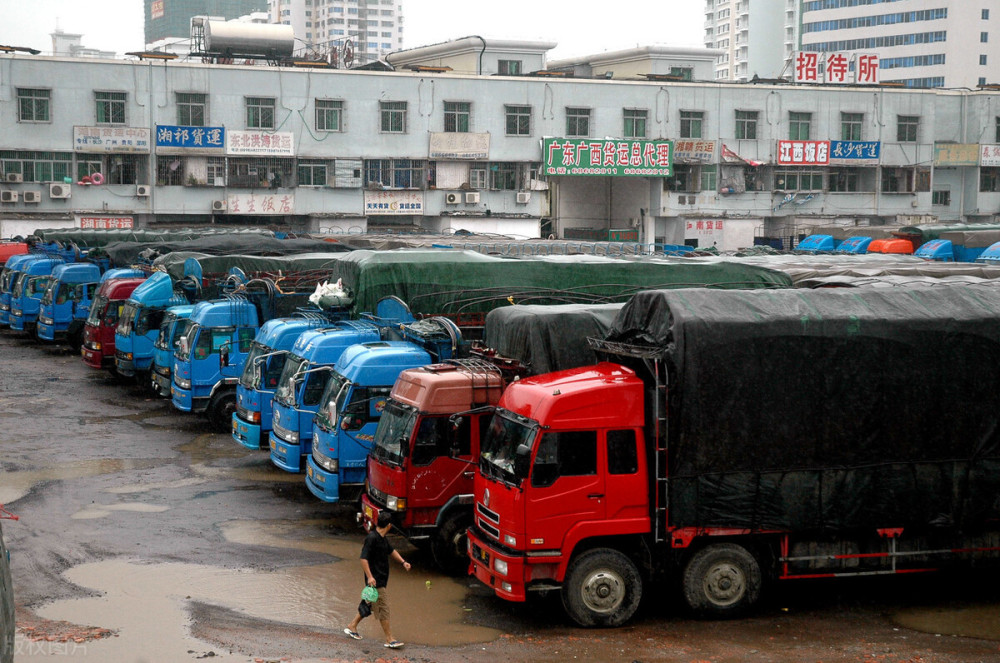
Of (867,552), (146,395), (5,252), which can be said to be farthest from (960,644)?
(5,252)

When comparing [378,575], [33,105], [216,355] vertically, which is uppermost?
[33,105]

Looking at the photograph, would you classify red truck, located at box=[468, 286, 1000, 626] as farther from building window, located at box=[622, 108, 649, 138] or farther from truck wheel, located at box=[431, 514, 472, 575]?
building window, located at box=[622, 108, 649, 138]

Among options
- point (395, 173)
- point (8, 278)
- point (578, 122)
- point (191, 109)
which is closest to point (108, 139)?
point (191, 109)

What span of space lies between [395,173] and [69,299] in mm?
22940

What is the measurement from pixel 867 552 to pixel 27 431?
602 inches

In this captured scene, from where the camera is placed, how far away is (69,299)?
98.2 ft

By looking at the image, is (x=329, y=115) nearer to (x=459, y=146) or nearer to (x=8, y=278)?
(x=459, y=146)

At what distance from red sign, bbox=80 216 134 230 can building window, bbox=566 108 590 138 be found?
69.7ft

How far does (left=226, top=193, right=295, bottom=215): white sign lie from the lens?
159ft

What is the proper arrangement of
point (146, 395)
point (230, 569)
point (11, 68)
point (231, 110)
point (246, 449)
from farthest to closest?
point (231, 110) → point (11, 68) → point (146, 395) → point (246, 449) → point (230, 569)

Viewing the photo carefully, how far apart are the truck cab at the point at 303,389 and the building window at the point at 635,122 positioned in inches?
1577

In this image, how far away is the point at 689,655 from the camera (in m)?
9.37

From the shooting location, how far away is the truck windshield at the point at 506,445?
1007cm

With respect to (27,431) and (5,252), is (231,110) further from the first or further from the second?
(27,431)
